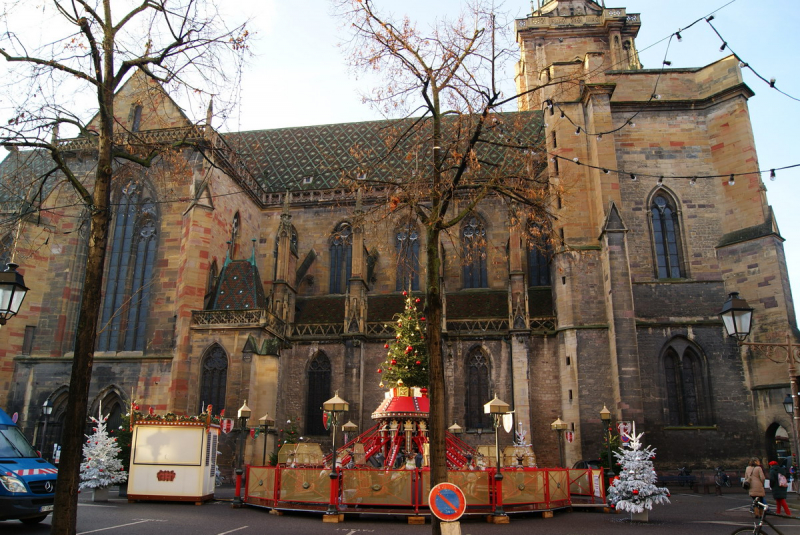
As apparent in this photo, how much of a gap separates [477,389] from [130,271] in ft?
51.7

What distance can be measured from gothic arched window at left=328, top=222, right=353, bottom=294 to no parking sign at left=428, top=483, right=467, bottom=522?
23.8 m

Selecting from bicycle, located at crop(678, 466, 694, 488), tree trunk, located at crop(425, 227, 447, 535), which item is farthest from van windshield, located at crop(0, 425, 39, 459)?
bicycle, located at crop(678, 466, 694, 488)

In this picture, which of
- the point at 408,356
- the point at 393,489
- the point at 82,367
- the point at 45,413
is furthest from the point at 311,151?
the point at 82,367

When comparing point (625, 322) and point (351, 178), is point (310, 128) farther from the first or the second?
point (351, 178)

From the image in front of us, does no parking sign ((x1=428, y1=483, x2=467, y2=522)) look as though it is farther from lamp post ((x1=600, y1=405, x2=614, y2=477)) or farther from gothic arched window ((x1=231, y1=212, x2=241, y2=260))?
gothic arched window ((x1=231, y1=212, x2=241, y2=260))

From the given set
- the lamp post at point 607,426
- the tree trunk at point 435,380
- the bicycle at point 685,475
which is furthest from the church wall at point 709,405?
the tree trunk at point 435,380

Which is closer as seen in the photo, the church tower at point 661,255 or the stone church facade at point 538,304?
the church tower at point 661,255

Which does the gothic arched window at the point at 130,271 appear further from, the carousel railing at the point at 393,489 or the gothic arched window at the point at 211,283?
the carousel railing at the point at 393,489

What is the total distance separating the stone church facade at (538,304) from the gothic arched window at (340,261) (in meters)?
1.41

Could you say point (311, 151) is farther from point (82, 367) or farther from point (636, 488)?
point (82, 367)

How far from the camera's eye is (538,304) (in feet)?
86.2

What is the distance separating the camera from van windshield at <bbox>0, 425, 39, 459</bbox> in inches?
437

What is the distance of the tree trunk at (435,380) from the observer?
8.44 meters

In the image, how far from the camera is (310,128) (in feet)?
122
